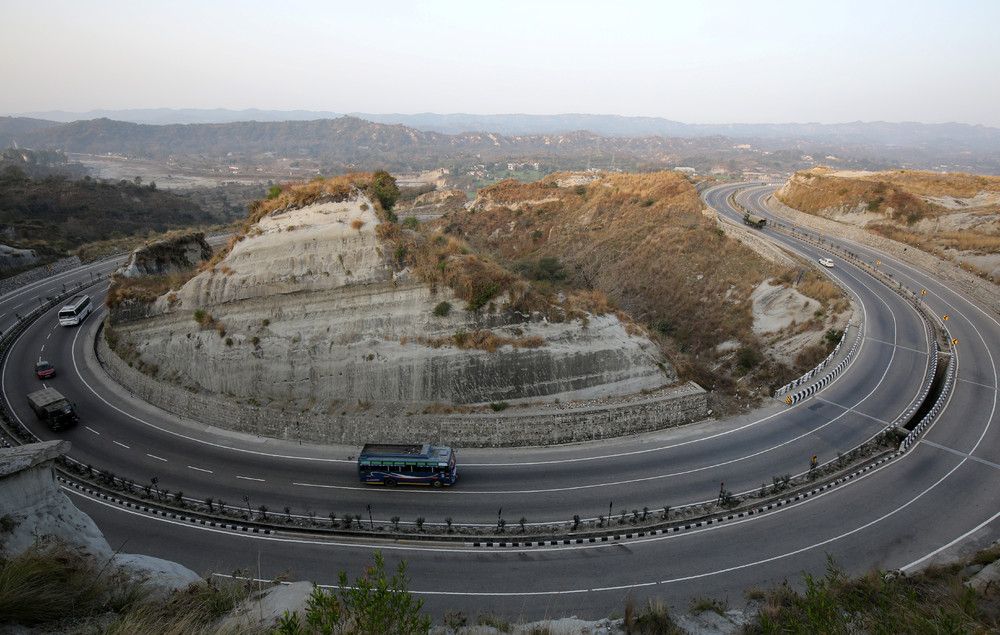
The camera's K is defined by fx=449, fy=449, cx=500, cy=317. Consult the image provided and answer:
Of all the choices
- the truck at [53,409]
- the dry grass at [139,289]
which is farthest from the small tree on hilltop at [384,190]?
the truck at [53,409]

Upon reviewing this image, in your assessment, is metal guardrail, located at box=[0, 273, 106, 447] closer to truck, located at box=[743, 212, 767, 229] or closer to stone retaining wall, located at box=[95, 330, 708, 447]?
stone retaining wall, located at box=[95, 330, 708, 447]

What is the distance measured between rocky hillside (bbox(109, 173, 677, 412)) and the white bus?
12943 millimetres

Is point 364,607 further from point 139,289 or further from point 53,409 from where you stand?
point 139,289

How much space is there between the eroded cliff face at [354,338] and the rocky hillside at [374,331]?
5cm

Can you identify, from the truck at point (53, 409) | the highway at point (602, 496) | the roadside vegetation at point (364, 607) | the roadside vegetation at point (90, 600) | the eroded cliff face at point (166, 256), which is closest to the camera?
the roadside vegetation at point (364, 607)

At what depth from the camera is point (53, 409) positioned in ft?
65.9

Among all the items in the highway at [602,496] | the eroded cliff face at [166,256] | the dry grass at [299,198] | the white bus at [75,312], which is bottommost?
the highway at [602,496]

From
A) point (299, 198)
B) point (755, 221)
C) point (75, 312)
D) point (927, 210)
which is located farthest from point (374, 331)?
point (927, 210)

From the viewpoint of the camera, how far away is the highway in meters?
13.2

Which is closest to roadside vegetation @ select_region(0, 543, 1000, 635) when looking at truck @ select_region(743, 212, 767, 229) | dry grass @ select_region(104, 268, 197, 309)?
dry grass @ select_region(104, 268, 197, 309)

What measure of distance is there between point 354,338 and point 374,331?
3.20 ft

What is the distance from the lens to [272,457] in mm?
19141

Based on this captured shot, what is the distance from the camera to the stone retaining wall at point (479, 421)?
1945 cm

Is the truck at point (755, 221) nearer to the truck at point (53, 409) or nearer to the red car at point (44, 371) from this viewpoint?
the truck at point (53, 409)
